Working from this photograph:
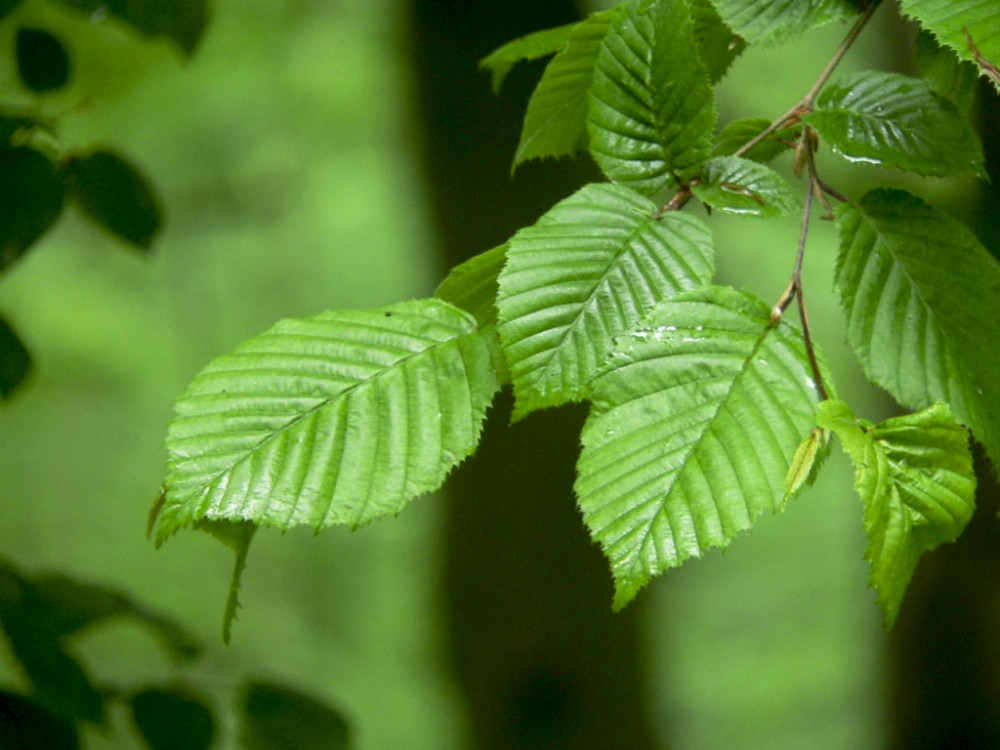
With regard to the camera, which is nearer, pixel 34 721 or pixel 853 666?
pixel 34 721

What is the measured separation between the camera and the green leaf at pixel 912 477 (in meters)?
0.46

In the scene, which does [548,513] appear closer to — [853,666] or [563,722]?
[563,722]

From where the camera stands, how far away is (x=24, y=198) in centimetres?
100

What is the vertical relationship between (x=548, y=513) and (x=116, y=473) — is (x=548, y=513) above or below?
above

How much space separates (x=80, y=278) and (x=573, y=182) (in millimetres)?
2921

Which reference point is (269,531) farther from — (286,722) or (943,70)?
(943,70)

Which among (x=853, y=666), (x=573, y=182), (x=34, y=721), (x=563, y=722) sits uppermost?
(x=573, y=182)

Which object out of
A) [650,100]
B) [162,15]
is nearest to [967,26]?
[650,100]

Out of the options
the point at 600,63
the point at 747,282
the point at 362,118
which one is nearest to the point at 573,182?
the point at 600,63

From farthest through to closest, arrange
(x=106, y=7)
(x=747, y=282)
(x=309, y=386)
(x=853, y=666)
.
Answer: (x=853, y=666), (x=747, y=282), (x=106, y=7), (x=309, y=386)

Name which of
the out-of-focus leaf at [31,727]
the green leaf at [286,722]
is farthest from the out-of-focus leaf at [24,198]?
the green leaf at [286,722]

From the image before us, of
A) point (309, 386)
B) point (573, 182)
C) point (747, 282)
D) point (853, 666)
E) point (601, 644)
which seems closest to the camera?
point (309, 386)

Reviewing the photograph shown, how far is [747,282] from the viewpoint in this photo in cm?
309

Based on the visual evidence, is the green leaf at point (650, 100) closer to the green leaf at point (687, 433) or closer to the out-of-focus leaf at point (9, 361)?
the green leaf at point (687, 433)
